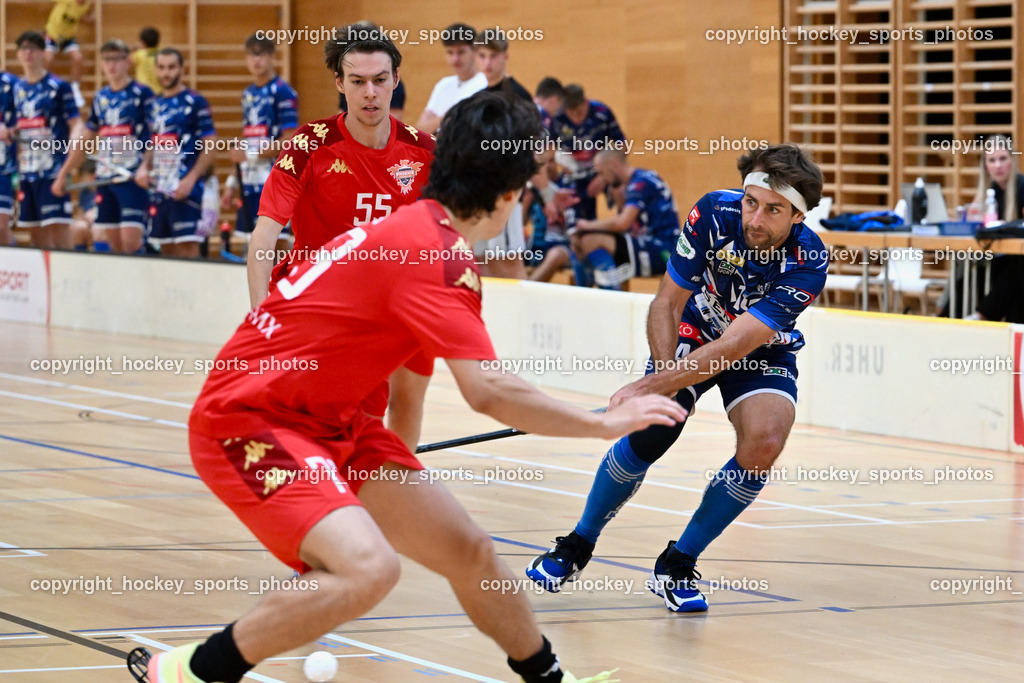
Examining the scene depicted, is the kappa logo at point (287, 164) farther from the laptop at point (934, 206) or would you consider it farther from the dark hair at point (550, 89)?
the dark hair at point (550, 89)

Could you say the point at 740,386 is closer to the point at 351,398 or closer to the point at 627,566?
the point at 627,566

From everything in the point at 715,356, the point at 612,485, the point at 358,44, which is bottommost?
the point at 612,485

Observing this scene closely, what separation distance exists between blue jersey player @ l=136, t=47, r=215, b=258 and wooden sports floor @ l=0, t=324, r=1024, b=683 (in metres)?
4.60

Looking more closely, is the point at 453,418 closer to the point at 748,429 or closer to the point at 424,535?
the point at 748,429

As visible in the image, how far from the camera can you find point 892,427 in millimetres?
8117

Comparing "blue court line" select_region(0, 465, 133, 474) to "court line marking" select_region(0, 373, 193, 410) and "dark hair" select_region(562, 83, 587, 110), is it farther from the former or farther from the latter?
"dark hair" select_region(562, 83, 587, 110)

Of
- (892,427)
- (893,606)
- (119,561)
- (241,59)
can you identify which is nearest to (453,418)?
(892,427)

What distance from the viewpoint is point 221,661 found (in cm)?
301

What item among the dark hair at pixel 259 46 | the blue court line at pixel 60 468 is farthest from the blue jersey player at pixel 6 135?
the blue court line at pixel 60 468

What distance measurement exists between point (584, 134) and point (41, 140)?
18.7ft

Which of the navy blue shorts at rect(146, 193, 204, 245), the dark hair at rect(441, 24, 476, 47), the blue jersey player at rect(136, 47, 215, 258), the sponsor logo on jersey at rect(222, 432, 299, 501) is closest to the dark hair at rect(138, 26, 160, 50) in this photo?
the blue jersey player at rect(136, 47, 215, 258)

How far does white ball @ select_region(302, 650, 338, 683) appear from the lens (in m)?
3.85

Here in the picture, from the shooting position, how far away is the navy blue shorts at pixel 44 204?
14336mm

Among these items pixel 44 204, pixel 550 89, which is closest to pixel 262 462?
pixel 550 89
